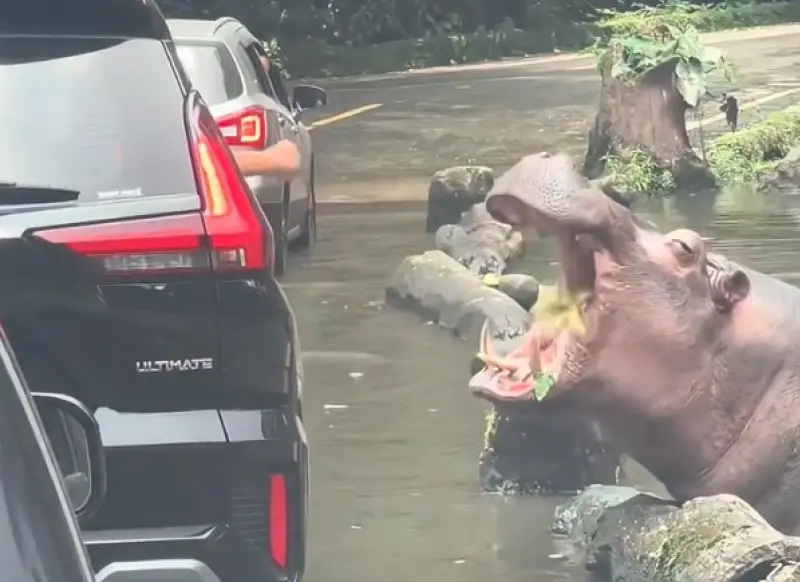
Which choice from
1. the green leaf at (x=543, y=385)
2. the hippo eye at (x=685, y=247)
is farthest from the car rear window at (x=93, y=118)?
the hippo eye at (x=685, y=247)

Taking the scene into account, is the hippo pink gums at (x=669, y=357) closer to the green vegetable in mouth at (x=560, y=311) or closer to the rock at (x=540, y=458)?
the green vegetable in mouth at (x=560, y=311)

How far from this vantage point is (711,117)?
21.5m

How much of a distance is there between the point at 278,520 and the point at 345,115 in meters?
20.5

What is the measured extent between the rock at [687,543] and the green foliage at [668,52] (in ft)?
30.3

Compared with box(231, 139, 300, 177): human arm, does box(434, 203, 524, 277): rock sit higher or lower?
lower

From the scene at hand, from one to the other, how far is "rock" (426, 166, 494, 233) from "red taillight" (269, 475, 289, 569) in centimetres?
836

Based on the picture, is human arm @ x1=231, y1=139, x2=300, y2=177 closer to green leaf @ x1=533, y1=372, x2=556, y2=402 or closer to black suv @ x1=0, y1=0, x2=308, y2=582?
green leaf @ x1=533, y1=372, x2=556, y2=402

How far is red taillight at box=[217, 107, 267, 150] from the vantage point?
11047 mm

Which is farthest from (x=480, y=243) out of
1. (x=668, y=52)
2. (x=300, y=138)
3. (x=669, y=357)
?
(x=669, y=357)

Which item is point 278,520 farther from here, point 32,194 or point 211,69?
point 211,69

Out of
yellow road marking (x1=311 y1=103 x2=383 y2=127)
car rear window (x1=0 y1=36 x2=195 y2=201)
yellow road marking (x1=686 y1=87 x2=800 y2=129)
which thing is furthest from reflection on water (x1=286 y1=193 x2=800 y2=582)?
yellow road marking (x1=311 y1=103 x2=383 y2=127)

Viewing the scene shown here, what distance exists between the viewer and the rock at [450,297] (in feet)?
29.7

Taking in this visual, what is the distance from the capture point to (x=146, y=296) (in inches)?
163

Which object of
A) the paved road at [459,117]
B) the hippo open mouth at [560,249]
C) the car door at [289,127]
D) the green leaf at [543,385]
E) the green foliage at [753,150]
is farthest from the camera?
the paved road at [459,117]
